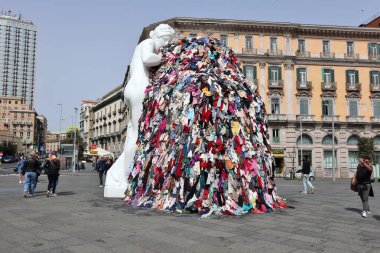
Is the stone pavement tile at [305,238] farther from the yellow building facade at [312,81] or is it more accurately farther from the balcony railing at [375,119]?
the balcony railing at [375,119]

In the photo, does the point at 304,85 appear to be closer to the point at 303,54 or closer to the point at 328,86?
the point at 328,86

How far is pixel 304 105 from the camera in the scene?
1523 inches

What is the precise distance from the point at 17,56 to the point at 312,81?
412 ft

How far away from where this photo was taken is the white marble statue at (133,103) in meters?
9.59

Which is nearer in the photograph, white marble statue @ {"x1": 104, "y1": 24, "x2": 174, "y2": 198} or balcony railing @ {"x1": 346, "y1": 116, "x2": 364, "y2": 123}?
white marble statue @ {"x1": 104, "y1": 24, "x2": 174, "y2": 198}

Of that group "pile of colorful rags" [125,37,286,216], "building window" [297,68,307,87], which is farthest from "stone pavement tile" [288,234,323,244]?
"building window" [297,68,307,87]

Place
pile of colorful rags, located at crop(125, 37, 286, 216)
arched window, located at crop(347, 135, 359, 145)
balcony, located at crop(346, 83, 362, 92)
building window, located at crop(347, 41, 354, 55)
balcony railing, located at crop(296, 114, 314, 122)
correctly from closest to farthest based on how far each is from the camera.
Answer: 1. pile of colorful rags, located at crop(125, 37, 286, 216)
2. balcony railing, located at crop(296, 114, 314, 122)
3. arched window, located at crop(347, 135, 359, 145)
4. balcony, located at crop(346, 83, 362, 92)
5. building window, located at crop(347, 41, 354, 55)

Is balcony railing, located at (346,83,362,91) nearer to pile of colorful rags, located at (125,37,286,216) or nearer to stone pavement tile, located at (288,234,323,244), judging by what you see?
pile of colorful rags, located at (125,37,286,216)

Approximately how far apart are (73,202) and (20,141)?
362 ft

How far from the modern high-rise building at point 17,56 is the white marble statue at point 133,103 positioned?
5305 inches

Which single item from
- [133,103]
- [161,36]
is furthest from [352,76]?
[133,103]

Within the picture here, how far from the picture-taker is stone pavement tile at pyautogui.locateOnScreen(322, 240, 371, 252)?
4.81 metres

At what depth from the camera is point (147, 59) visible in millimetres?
9516

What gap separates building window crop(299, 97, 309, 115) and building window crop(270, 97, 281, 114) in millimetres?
2456
